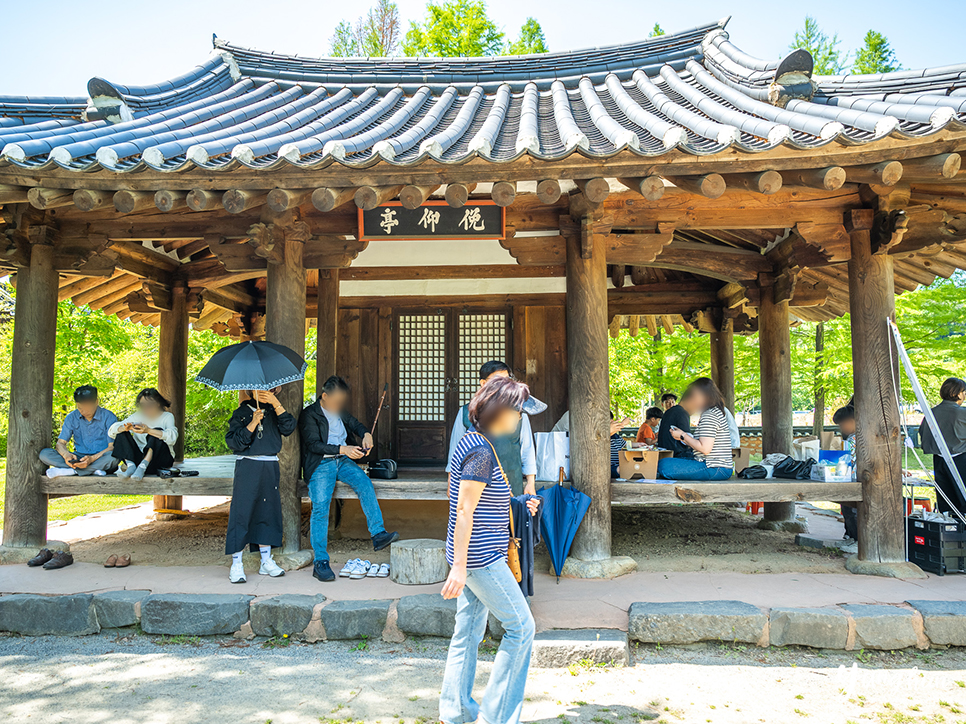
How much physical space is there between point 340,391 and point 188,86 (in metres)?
4.60

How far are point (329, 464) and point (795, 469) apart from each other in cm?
478

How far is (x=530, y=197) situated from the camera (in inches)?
248

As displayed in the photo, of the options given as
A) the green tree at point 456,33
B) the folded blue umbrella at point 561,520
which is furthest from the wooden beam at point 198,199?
the green tree at point 456,33

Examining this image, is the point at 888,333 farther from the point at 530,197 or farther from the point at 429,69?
the point at 429,69

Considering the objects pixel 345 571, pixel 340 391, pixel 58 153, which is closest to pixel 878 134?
pixel 340 391

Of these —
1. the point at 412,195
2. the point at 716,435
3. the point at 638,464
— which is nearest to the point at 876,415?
the point at 716,435

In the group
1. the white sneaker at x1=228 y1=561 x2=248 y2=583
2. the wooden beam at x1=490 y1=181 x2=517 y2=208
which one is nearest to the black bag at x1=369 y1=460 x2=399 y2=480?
the white sneaker at x1=228 y1=561 x2=248 y2=583

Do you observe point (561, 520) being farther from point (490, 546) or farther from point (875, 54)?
point (875, 54)

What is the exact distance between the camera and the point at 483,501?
10.6 ft

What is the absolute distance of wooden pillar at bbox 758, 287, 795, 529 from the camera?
8852 millimetres

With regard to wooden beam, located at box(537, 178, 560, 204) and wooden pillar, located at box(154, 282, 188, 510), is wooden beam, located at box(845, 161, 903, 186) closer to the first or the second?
wooden beam, located at box(537, 178, 560, 204)

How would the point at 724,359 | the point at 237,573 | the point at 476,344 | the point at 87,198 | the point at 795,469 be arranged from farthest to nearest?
the point at 724,359, the point at 476,344, the point at 795,469, the point at 237,573, the point at 87,198

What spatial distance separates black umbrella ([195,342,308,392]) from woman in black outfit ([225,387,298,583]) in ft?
1.25

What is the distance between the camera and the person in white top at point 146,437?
677cm
